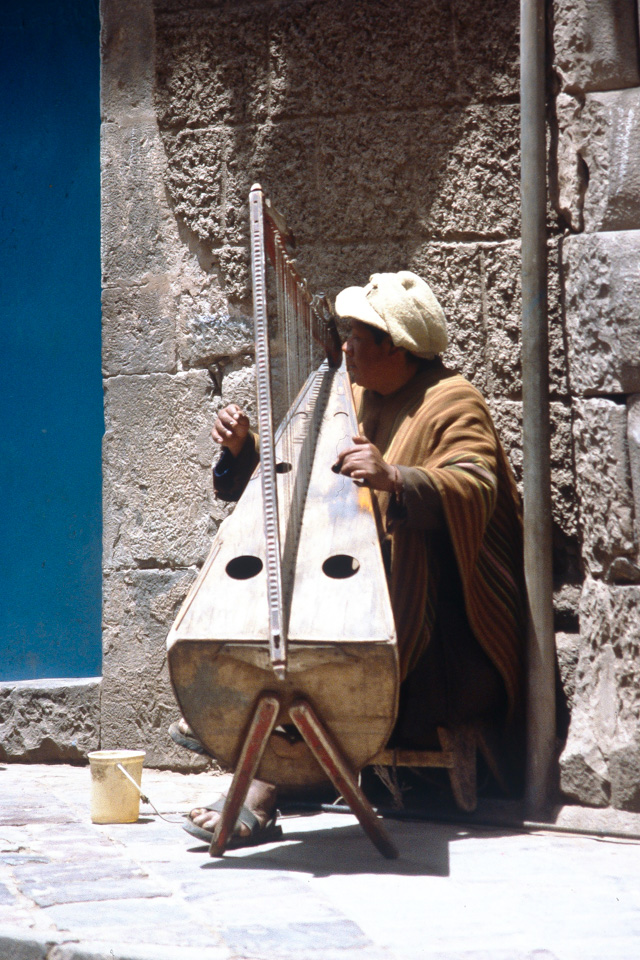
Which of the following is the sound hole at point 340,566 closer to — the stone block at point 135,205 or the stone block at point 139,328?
the stone block at point 139,328

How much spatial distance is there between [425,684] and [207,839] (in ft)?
2.09

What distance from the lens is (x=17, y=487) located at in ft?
12.3

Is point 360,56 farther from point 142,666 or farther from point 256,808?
point 256,808

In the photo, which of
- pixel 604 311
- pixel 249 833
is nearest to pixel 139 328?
pixel 604 311

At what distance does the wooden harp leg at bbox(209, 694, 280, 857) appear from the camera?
2.19 m

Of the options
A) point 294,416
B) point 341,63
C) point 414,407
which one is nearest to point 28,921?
point 294,416

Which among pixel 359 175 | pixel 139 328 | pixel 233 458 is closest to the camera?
pixel 233 458

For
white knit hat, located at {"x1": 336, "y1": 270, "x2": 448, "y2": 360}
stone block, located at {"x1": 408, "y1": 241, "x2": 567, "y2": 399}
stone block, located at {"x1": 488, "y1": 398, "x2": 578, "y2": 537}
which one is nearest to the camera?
white knit hat, located at {"x1": 336, "y1": 270, "x2": 448, "y2": 360}

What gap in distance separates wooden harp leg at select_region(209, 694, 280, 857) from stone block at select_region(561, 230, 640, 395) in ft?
3.96

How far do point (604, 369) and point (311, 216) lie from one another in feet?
3.69

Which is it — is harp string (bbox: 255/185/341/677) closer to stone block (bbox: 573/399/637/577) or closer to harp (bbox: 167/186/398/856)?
harp (bbox: 167/186/398/856)

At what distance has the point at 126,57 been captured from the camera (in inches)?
139

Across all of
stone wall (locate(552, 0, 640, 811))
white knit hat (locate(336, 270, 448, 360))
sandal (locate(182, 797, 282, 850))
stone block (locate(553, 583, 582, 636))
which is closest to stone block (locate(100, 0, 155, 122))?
white knit hat (locate(336, 270, 448, 360))

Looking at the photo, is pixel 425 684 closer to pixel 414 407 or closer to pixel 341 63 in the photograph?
pixel 414 407
